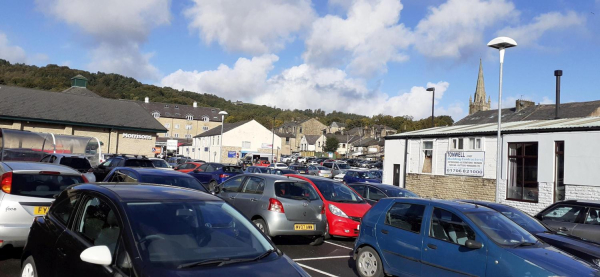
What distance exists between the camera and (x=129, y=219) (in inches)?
149

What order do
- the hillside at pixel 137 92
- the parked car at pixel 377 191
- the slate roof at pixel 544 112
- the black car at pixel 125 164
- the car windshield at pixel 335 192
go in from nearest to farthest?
1. the car windshield at pixel 335 192
2. the parked car at pixel 377 191
3. the black car at pixel 125 164
4. the slate roof at pixel 544 112
5. the hillside at pixel 137 92

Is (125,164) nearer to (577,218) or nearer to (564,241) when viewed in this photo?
(577,218)

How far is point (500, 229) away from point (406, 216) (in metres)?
1.37

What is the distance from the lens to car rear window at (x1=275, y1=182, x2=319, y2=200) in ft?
31.6

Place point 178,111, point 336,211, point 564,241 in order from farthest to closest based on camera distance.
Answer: point 178,111
point 336,211
point 564,241

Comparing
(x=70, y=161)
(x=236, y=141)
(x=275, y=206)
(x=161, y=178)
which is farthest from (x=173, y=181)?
(x=236, y=141)

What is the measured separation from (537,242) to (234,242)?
4376 millimetres

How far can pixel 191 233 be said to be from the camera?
4016 mm

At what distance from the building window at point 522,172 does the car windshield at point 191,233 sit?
17.3 m

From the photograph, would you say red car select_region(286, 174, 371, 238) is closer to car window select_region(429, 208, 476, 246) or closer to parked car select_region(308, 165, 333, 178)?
car window select_region(429, 208, 476, 246)

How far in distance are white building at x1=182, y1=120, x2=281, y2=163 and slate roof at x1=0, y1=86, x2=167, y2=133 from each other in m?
20.7

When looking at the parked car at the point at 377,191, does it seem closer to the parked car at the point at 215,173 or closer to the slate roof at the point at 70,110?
the parked car at the point at 215,173

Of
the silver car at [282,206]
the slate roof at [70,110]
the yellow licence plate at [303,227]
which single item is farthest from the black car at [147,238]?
the slate roof at [70,110]

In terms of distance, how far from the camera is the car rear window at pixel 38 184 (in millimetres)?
7055
